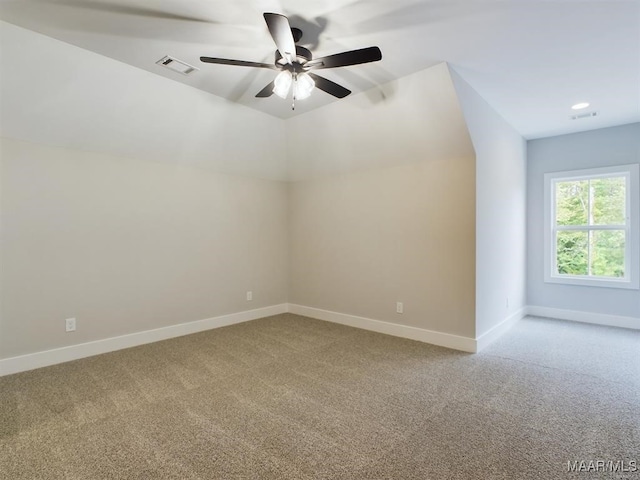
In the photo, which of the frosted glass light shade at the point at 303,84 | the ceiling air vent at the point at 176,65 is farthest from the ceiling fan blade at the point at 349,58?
the ceiling air vent at the point at 176,65

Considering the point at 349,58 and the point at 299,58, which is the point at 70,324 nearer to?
the point at 299,58

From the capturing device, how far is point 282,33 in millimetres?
1929

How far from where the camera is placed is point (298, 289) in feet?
17.0

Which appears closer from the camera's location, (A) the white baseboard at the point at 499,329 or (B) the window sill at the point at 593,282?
(A) the white baseboard at the point at 499,329

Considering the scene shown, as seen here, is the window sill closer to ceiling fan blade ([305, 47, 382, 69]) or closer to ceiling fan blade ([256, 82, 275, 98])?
ceiling fan blade ([305, 47, 382, 69])

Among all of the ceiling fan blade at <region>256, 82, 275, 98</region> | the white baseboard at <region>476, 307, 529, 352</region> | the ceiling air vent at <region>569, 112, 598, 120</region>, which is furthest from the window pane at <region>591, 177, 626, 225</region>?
the ceiling fan blade at <region>256, 82, 275, 98</region>

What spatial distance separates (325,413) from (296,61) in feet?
8.11

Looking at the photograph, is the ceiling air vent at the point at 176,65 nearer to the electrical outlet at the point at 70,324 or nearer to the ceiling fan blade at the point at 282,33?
the ceiling fan blade at the point at 282,33

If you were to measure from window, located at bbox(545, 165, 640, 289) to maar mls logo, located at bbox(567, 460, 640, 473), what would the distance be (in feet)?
11.8

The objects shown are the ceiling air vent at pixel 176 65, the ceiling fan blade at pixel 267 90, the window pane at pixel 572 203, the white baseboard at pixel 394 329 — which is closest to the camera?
the ceiling fan blade at pixel 267 90

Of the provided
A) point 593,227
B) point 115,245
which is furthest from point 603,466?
point 115,245

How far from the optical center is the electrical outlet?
3227mm

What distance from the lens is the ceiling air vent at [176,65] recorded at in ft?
9.30

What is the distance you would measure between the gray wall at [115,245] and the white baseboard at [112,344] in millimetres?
65
